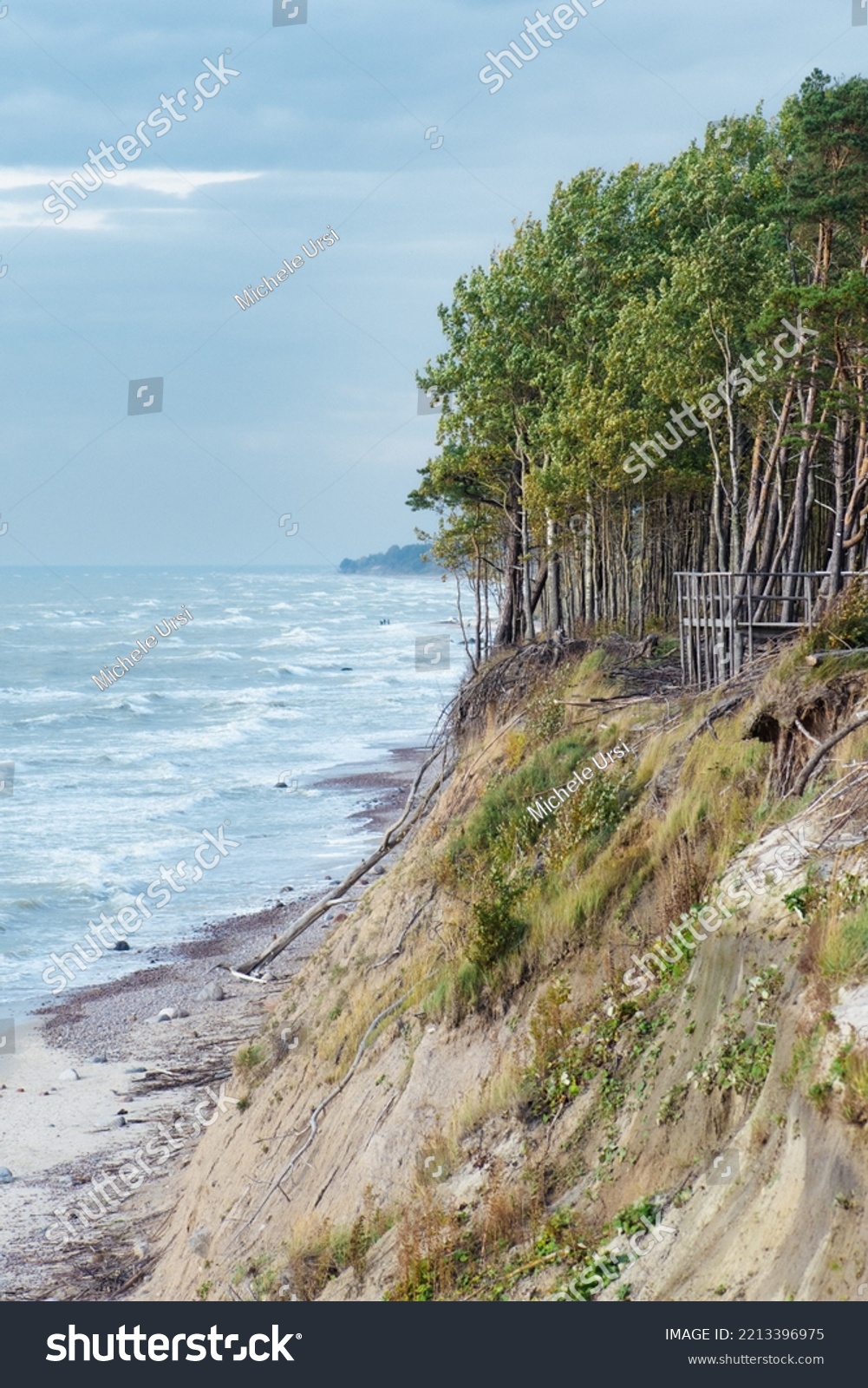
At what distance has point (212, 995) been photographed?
2958 centimetres

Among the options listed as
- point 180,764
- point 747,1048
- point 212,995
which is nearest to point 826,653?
point 747,1048

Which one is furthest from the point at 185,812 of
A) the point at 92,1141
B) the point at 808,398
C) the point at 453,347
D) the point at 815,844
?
the point at 815,844

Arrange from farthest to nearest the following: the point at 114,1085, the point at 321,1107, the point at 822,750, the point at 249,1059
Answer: the point at 114,1085 < the point at 249,1059 < the point at 321,1107 < the point at 822,750

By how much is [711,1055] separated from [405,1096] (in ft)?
17.7

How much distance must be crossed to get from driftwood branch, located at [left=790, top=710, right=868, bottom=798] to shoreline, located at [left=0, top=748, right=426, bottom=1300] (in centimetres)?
1058

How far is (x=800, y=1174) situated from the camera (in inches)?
301

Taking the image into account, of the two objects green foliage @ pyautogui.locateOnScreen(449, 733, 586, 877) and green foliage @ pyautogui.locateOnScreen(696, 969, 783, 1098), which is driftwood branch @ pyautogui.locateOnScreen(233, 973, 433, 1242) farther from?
green foliage @ pyautogui.locateOnScreen(696, 969, 783, 1098)

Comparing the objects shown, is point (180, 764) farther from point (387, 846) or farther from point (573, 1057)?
point (573, 1057)

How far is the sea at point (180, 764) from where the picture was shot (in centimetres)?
3759

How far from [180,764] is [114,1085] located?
36.2 metres

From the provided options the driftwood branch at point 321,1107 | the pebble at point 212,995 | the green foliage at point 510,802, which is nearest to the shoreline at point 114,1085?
the pebble at point 212,995

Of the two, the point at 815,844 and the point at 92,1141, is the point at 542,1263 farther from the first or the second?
the point at 92,1141

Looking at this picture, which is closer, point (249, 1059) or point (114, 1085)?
point (249, 1059)

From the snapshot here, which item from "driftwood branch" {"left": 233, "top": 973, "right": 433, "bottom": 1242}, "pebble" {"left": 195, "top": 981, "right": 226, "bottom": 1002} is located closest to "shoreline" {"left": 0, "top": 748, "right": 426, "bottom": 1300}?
"pebble" {"left": 195, "top": 981, "right": 226, "bottom": 1002}
